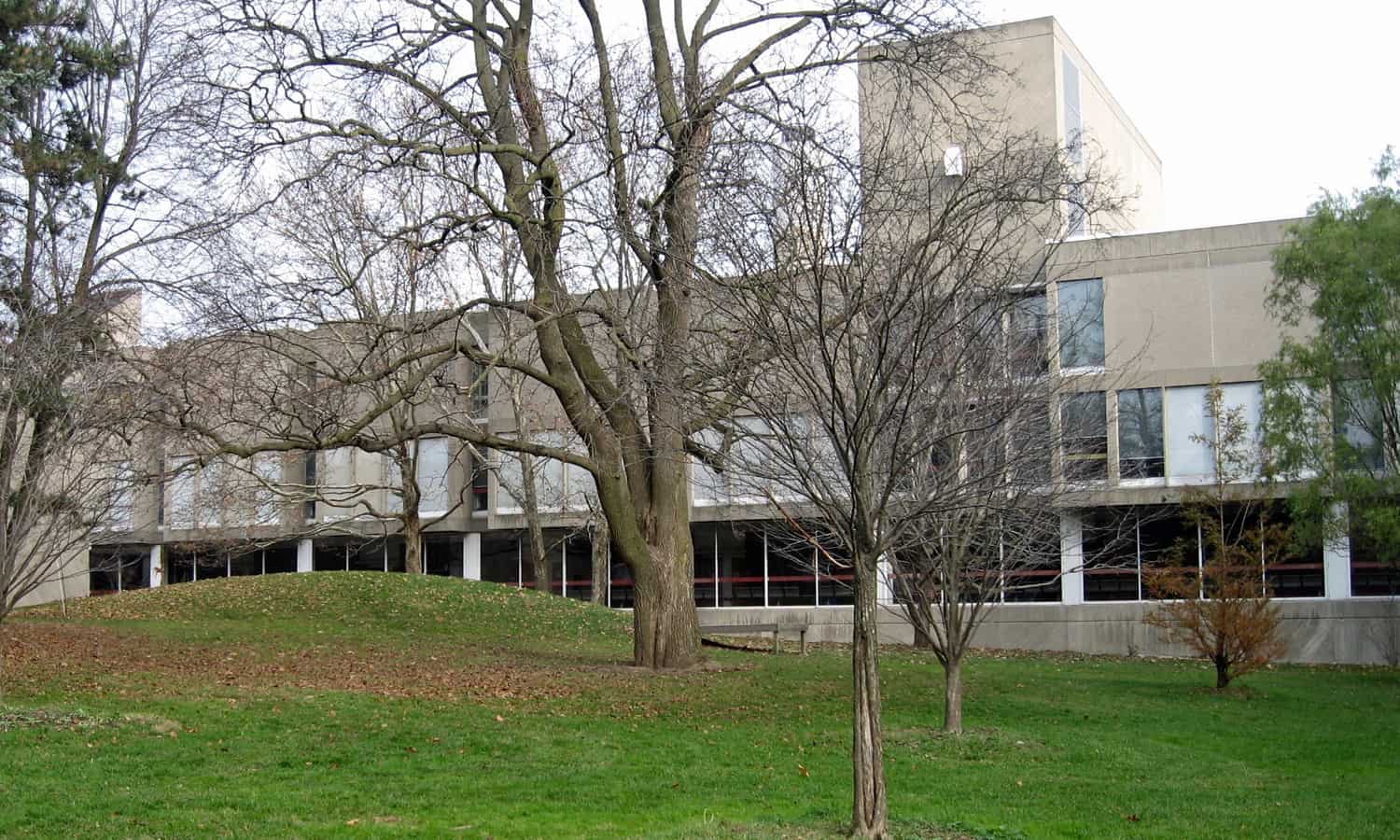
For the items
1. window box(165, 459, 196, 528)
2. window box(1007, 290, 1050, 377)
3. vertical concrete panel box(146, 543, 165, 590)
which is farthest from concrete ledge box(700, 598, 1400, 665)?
vertical concrete panel box(146, 543, 165, 590)

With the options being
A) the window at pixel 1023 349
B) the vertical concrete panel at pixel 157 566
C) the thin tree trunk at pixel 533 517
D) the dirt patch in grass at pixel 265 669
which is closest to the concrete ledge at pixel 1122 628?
the thin tree trunk at pixel 533 517

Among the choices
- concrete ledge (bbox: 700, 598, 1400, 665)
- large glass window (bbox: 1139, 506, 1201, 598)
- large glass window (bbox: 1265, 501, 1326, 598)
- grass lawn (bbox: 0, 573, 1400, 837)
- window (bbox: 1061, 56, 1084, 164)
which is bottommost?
concrete ledge (bbox: 700, 598, 1400, 665)

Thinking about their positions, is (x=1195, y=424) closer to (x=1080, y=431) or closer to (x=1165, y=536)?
(x=1165, y=536)

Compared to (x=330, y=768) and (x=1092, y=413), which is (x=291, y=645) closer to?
(x=330, y=768)

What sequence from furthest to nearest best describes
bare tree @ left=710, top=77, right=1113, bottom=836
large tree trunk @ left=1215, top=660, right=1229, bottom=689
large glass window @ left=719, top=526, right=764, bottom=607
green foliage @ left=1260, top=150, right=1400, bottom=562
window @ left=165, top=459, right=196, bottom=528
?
large glass window @ left=719, top=526, right=764, bottom=607 → window @ left=165, top=459, right=196, bottom=528 → green foliage @ left=1260, top=150, right=1400, bottom=562 → large tree trunk @ left=1215, top=660, right=1229, bottom=689 → bare tree @ left=710, top=77, right=1113, bottom=836

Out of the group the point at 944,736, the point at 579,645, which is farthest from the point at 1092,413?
the point at 579,645

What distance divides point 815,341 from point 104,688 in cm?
1069

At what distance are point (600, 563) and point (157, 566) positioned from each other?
16.4 meters

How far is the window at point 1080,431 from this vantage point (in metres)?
15.6

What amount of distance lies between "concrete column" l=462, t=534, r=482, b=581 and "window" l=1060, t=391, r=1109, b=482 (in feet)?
68.1

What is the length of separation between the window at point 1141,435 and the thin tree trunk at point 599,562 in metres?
12.2

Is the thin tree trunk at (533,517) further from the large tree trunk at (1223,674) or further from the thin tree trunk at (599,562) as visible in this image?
the large tree trunk at (1223,674)

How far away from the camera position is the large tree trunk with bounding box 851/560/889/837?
8.52m

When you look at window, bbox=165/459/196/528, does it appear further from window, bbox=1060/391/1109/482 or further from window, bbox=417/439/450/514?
window, bbox=1060/391/1109/482
